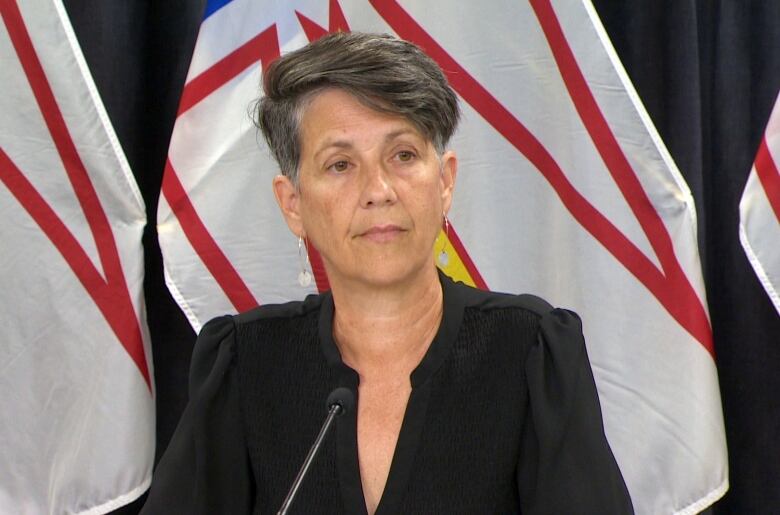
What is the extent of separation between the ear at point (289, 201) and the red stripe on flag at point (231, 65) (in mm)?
542

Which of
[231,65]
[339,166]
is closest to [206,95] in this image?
[231,65]

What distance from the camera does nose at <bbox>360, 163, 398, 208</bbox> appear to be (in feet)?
4.14

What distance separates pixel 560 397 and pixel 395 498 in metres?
0.23

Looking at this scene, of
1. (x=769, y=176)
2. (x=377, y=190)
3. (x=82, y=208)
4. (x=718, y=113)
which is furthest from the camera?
(x=718, y=113)

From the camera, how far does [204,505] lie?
1.37 meters

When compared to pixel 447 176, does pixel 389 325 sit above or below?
below

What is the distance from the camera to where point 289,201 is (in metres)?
1.40

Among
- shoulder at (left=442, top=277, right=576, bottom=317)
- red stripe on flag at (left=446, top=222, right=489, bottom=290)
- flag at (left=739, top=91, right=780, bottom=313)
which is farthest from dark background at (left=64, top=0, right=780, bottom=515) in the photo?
shoulder at (left=442, top=277, right=576, bottom=317)

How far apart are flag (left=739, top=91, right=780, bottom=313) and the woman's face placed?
697mm

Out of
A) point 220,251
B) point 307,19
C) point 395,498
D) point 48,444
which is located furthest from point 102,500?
point 307,19

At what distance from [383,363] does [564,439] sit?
0.25 m

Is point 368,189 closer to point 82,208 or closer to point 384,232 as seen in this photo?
point 384,232

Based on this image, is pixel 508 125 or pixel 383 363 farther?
pixel 508 125

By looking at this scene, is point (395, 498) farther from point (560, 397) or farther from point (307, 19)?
point (307, 19)
